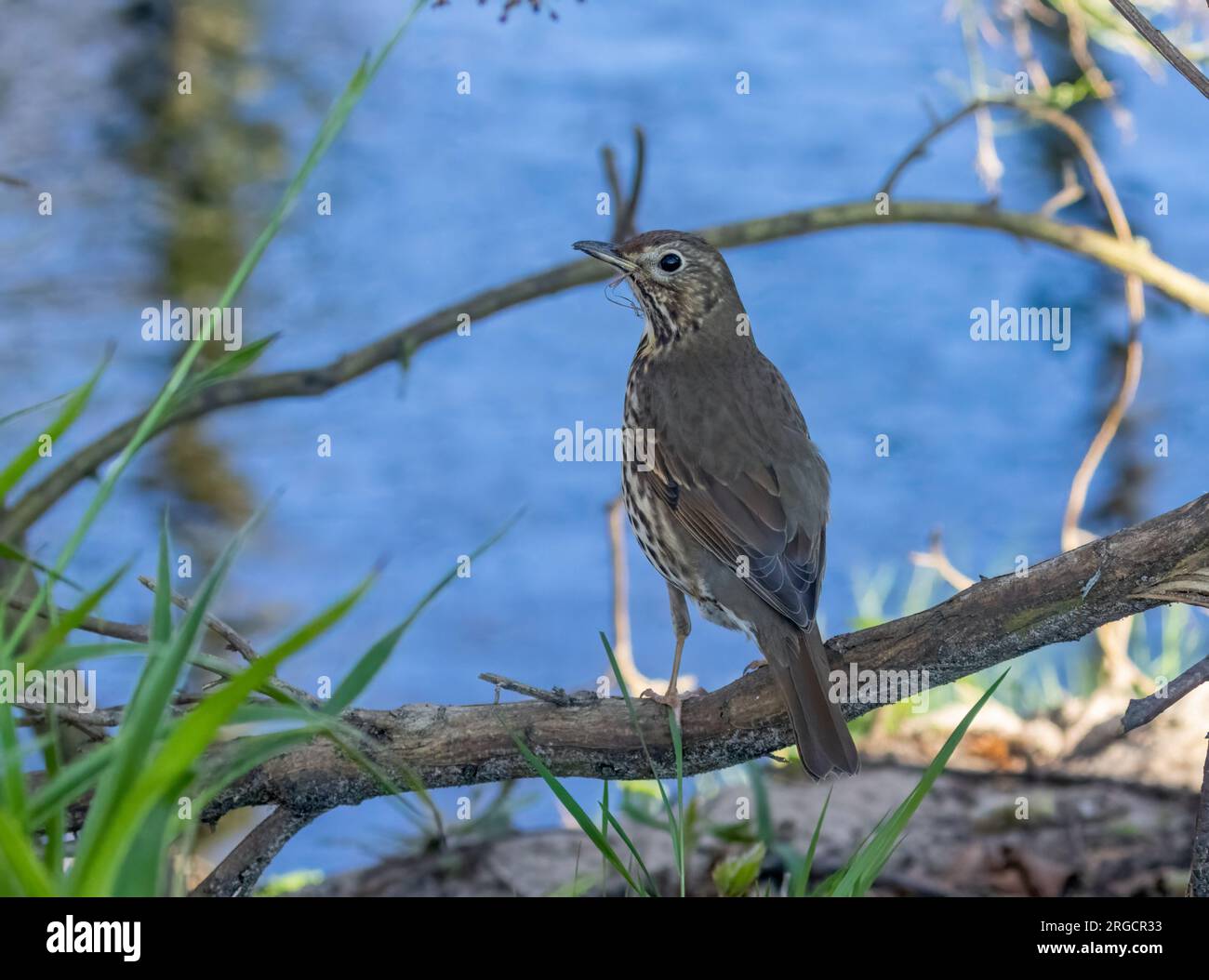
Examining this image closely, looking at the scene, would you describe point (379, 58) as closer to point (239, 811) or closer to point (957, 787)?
point (957, 787)

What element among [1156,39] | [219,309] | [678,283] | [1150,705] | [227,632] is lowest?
[1150,705]

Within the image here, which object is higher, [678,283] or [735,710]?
[678,283]

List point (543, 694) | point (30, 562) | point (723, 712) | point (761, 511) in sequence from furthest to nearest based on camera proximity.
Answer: point (761, 511)
point (723, 712)
point (543, 694)
point (30, 562)

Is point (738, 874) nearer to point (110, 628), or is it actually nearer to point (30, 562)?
point (110, 628)

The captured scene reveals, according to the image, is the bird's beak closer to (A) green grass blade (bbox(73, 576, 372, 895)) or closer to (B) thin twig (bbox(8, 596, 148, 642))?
(B) thin twig (bbox(8, 596, 148, 642))

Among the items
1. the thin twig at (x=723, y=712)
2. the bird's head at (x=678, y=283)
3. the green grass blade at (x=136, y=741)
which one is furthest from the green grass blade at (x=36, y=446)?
the bird's head at (x=678, y=283)

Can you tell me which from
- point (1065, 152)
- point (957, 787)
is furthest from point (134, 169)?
point (957, 787)

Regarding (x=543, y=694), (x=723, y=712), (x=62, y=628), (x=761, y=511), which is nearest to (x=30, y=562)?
(x=62, y=628)

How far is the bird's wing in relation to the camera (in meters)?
3.17

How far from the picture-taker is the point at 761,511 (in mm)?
3330

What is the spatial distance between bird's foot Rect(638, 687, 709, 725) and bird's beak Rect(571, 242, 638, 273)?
1.15 m

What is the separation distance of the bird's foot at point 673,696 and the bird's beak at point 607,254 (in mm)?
1150

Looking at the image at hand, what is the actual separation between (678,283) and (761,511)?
81 cm
